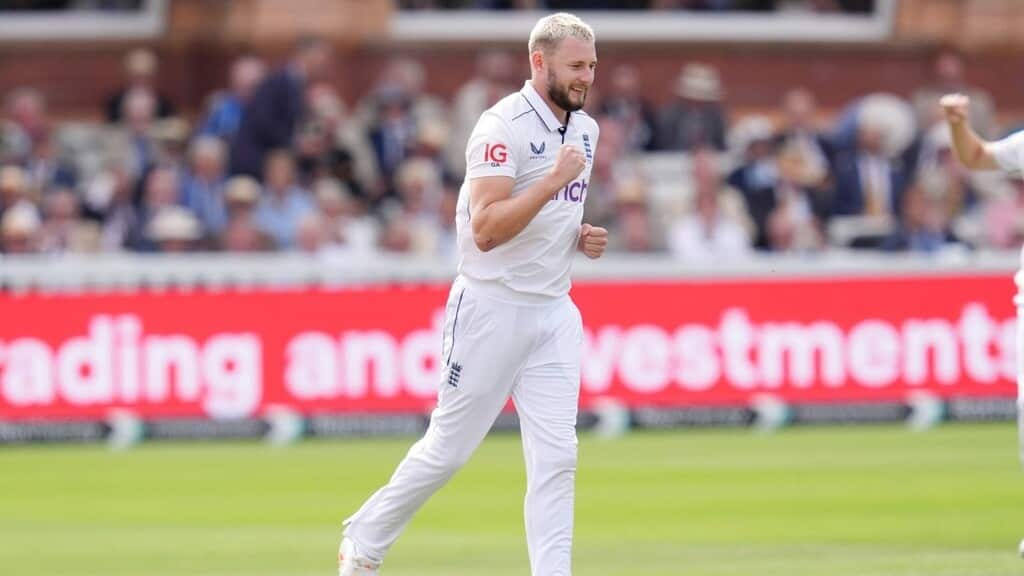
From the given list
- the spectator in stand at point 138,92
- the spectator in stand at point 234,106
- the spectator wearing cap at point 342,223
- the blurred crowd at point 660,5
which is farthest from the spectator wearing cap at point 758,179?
the spectator in stand at point 138,92

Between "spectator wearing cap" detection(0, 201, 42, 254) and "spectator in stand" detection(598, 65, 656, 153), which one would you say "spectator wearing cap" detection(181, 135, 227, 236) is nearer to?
"spectator wearing cap" detection(0, 201, 42, 254)

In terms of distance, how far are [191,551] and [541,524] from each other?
373 cm

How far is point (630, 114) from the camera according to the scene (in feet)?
75.9

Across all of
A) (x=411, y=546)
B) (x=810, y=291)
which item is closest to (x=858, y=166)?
(x=810, y=291)

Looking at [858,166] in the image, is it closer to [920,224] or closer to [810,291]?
[920,224]

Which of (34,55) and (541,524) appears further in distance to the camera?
Result: (34,55)

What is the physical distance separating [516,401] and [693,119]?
14.1m

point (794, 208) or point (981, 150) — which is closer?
point (981, 150)

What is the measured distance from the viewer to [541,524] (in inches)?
356

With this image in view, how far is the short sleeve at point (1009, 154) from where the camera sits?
11.0m

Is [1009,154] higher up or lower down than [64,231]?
higher up

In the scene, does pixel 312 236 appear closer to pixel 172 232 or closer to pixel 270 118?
pixel 172 232

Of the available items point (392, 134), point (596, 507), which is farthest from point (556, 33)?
point (392, 134)

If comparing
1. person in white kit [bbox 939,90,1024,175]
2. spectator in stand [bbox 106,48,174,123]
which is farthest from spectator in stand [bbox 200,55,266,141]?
person in white kit [bbox 939,90,1024,175]
